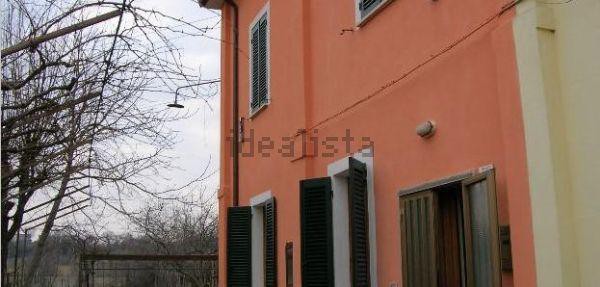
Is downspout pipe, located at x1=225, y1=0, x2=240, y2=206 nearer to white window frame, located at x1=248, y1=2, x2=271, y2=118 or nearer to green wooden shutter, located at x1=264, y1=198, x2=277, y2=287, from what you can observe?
white window frame, located at x1=248, y1=2, x2=271, y2=118

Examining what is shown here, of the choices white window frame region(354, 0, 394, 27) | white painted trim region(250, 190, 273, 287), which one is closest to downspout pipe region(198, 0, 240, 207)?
white painted trim region(250, 190, 273, 287)

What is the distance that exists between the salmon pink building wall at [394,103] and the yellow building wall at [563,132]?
0.50 feet

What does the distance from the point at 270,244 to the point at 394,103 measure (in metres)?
3.87

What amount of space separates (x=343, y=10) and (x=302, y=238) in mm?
2546

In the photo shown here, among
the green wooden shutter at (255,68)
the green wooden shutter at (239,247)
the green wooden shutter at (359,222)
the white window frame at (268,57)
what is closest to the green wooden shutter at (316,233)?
the green wooden shutter at (359,222)

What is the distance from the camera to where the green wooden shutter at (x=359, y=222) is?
22.8 feet

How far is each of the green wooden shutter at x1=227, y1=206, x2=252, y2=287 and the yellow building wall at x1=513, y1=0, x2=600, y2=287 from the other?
6583 mm

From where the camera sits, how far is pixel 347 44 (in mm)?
7926

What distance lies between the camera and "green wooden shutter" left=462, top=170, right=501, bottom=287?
500cm

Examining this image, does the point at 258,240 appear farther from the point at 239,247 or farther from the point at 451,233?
the point at 451,233

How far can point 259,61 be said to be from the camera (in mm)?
10781

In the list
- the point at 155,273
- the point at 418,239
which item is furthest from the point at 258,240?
the point at 155,273

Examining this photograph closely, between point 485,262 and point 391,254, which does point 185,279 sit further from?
point 485,262

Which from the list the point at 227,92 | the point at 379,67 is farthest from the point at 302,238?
the point at 227,92
